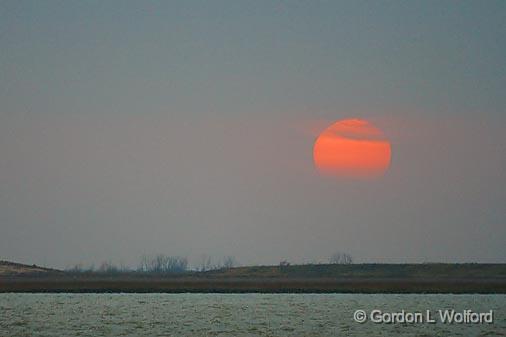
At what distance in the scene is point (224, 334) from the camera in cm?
6981

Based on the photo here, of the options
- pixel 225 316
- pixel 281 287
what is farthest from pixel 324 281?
pixel 225 316

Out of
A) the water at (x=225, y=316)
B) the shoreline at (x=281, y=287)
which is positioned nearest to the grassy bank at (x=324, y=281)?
the shoreline at (x=281, y=287)

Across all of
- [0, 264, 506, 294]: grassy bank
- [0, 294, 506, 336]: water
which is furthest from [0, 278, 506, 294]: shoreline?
[0, 294, 506, 336]: water

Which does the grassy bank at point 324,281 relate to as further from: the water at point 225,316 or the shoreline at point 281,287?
the water at point 225,316

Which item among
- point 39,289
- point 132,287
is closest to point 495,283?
point 132,287

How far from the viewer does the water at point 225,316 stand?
71.5 meters

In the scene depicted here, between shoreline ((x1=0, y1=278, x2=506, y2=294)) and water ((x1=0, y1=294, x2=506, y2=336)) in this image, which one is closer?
water ((x1=0, y1=294, x2=506, y2=336))

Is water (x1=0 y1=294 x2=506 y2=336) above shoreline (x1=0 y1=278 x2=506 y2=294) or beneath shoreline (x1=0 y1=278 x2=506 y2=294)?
beneath

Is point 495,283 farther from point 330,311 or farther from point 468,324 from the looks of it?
point 468,324

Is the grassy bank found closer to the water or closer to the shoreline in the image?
the shoreline

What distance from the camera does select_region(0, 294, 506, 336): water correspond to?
7150 cm

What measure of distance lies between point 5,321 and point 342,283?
8607cm

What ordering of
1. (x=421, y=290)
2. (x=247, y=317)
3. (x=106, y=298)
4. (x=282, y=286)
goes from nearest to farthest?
(x=247, y=317) < (x=106, y=298) < (x=421, y=290) < (x=282, y=286)

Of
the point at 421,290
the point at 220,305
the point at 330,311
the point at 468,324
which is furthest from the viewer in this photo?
the point at 421,290
